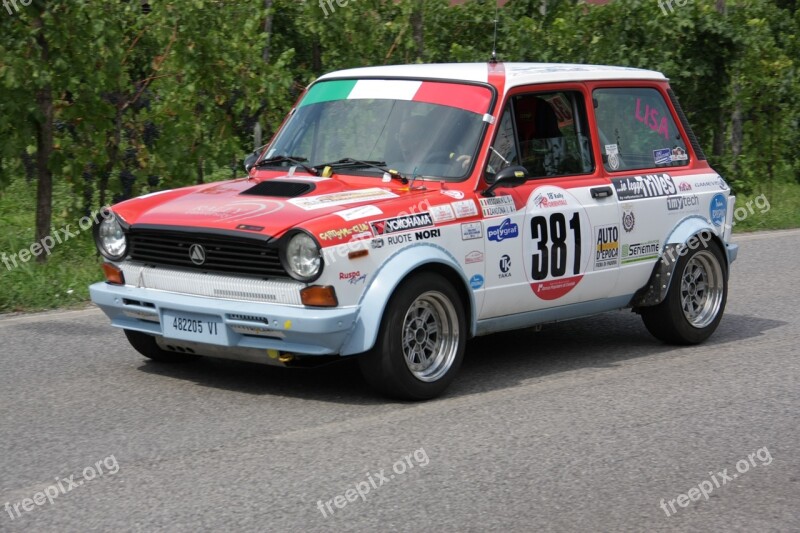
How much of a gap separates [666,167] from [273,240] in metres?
3.55

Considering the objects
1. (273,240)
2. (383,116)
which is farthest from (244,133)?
(273,240)

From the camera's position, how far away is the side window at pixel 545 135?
306 inches

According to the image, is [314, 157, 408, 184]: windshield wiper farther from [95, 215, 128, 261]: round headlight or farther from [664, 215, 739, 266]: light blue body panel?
[664, 215, 739, 266]: light blue body panel

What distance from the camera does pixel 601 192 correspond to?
8148 millimetres

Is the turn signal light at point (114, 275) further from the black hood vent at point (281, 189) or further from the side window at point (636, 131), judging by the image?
the side window at point (636, 131)

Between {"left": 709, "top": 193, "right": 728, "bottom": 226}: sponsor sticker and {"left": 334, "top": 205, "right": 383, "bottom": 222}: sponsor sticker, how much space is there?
10.8 ft

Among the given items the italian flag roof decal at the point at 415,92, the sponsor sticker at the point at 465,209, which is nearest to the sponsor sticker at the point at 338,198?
the sponsor sticker at the point at 465,209

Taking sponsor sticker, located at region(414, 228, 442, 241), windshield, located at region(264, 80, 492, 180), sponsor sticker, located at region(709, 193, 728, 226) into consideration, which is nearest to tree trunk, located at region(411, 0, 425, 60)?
sponsor sticker, located at region(709, 193, 728, 226)

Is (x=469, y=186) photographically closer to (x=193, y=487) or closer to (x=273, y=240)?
(x=273, y=240)

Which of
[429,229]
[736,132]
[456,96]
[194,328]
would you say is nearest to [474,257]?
[429,229]

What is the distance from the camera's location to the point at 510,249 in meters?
7.53

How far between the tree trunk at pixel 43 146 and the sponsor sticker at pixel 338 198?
5163 millimetres

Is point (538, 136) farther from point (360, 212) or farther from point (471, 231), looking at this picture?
point (360, 212)

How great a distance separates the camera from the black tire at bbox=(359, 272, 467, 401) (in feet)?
22.2
